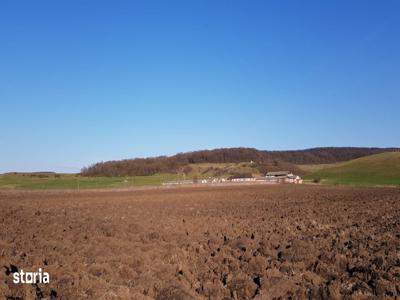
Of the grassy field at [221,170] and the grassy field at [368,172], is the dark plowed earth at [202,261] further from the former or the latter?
the grassy field at [221,170]

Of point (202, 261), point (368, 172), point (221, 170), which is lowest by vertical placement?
point (202, 261)

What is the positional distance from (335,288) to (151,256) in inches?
198

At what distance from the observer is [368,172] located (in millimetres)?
111000

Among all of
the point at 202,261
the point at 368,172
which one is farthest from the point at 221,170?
the point at 202,261

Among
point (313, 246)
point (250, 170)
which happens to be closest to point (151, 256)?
point (313, 246)

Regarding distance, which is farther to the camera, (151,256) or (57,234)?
(57,234)

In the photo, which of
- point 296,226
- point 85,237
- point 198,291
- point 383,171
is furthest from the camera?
point 383,171

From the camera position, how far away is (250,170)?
569 ft

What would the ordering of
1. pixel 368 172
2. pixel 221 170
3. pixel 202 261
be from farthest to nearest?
pixel 221 170, pixel 368 172, pixel 202 261

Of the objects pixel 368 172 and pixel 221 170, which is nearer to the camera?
pixel 368 172

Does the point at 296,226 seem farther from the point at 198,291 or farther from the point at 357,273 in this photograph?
the point at 198,291

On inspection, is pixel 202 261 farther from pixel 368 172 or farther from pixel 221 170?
pixel 221 170

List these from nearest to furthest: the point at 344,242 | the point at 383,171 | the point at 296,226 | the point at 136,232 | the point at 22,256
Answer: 1. the point at 22,256
2. the point at 344,242
3. the point at 136,232
4. the point at 296,226
5. the point at 383,171

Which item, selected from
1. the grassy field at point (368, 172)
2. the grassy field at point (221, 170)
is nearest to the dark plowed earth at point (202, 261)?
the grassy field at point (368, 172)
